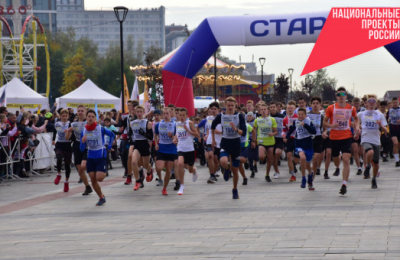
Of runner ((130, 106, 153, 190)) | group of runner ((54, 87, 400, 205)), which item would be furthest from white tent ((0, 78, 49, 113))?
runner ((130, 106, 153, 190))

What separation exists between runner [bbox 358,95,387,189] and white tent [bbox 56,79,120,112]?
20.3m

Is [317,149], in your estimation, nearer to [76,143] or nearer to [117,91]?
[76,143]

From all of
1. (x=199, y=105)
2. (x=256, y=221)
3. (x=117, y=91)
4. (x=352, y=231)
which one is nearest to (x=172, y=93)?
(x=256, y=221)

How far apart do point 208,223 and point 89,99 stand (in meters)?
24.4

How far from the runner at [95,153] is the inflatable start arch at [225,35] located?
875 centimetres

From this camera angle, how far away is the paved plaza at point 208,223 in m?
7.38

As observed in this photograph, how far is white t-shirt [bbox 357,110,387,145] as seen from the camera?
1365 centimetres

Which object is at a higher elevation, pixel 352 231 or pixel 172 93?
pixel 172 93

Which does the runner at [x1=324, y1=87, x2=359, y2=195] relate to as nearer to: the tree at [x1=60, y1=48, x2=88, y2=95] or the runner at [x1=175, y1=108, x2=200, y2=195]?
the runner at [x1=175, y1=108, x2=200, y2=195]

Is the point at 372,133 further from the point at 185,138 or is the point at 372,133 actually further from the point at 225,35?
the point at 225,35

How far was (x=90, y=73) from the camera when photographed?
8888 centimetres

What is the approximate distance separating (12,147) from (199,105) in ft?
82.7

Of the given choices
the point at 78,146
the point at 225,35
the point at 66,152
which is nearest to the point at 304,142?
the point at 78,146

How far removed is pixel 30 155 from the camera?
18.9m
